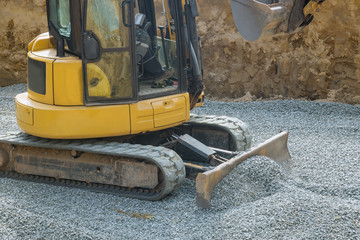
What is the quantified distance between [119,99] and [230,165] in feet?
4.09

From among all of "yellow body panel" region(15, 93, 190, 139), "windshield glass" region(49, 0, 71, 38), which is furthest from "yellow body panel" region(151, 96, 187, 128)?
"windshield glass" region(49, 0, 71, 38)

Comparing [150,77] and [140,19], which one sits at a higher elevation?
[140,19]

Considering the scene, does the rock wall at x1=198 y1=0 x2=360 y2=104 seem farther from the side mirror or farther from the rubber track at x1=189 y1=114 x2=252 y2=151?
the side mirror

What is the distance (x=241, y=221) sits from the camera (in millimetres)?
4113

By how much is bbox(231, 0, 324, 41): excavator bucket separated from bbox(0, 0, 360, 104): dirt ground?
4713 mm

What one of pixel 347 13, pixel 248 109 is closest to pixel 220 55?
pixel 248 109

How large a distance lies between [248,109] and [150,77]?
396 cm

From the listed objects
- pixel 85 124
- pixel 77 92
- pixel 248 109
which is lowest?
pixel 248 109

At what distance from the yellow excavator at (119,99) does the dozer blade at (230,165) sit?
0.01 meters

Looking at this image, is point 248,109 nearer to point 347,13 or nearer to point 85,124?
point 347,13

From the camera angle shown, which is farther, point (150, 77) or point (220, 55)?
point (220, 55)

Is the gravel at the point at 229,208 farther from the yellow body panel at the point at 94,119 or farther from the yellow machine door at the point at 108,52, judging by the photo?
the yellow machine door at the point at 108,52

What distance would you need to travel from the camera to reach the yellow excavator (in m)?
4.83

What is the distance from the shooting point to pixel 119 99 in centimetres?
505
